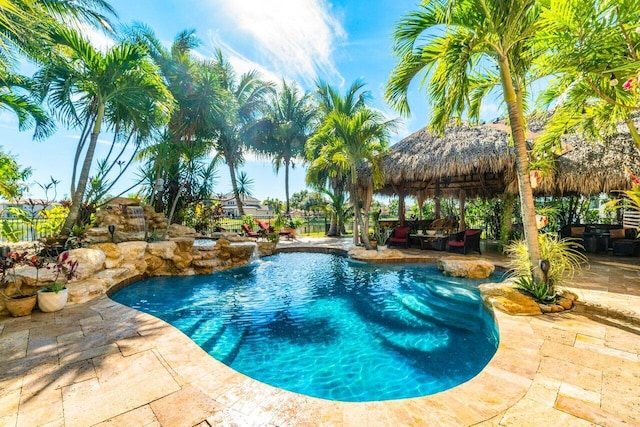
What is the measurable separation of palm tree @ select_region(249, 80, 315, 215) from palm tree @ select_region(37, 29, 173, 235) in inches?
450

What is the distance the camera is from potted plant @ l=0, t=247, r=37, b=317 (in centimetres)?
354

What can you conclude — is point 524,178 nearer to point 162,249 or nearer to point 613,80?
point 613,80

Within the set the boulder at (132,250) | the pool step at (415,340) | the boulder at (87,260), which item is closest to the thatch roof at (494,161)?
the pool step at (415,340)

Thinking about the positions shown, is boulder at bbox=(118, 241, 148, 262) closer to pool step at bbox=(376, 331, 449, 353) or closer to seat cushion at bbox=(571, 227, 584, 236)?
pool step at bbox=(376, 331, 449, 353)

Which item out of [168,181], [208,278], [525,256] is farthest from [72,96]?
[525,256]

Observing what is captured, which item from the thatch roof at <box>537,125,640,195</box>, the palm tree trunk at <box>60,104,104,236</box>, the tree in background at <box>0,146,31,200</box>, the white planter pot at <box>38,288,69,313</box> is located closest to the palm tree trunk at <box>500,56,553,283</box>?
the thatch roof at <box>537,125,640,195</box>

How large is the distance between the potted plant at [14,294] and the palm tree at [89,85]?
254cm

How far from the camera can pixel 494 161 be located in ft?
28.2

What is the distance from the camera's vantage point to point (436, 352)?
325cm

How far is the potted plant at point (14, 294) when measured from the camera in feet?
11.6

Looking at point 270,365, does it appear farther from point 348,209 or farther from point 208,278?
point 348,209

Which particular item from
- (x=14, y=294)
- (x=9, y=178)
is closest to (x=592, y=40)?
(x=14, y=294)

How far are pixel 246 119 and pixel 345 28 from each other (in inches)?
404

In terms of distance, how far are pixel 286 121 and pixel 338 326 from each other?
16.4 meters
